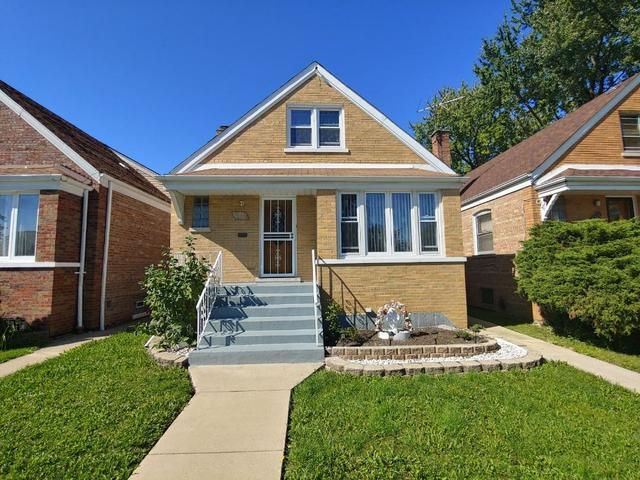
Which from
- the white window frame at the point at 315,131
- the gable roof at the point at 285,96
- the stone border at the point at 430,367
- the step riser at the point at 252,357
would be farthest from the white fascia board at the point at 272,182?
Answer: the stone border at the point at 430,367

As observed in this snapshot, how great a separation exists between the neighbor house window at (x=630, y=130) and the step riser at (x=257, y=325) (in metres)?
12.3

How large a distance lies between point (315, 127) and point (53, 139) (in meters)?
7.69

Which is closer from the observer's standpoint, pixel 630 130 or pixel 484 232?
pixel 630 130

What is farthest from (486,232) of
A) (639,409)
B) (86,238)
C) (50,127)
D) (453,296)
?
(50,127)

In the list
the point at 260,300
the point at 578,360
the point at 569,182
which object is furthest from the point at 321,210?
the point at 569,182

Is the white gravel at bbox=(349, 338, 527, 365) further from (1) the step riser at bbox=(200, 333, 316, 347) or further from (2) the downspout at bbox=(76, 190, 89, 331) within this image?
(2) the downspout at bbox=(76, 190, 89, 331)

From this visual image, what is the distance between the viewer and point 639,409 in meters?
4.36

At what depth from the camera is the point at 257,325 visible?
24.1 ft

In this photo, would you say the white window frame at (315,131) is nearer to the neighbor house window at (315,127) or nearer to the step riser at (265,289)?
the neighbor house window at (315,127)

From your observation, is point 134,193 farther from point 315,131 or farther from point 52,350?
point 315,131

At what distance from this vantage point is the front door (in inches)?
385

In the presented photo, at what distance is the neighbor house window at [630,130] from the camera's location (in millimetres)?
11375

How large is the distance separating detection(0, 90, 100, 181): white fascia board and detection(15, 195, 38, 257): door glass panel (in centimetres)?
157

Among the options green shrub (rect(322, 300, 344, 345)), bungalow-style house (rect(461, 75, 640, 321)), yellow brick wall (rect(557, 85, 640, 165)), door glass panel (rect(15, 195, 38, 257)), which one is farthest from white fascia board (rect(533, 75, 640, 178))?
door glass panel (rect(15, 195, 38, 257))
